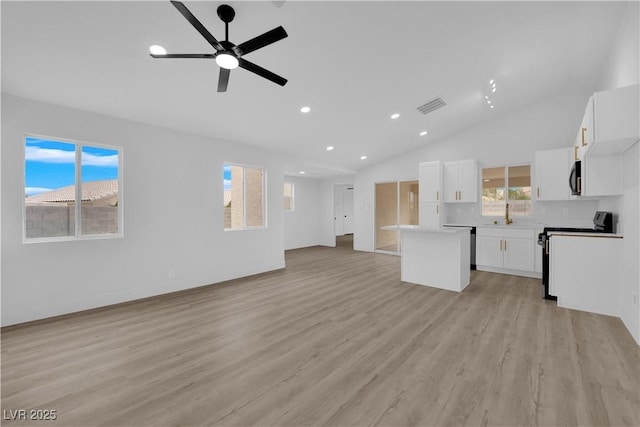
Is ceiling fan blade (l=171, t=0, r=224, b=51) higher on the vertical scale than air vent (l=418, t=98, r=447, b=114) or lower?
lower

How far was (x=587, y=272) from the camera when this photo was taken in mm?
3504

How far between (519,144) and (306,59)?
514 cm

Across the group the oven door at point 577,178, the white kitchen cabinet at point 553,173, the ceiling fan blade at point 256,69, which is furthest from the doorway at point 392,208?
the ceiling fan blade at point 256,69

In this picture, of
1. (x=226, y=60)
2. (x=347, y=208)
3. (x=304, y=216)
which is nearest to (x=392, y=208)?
(x=304, y=216)

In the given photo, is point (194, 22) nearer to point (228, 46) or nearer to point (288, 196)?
point (228, 46)

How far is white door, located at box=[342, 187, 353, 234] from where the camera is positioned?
11.9 m

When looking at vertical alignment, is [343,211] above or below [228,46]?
below

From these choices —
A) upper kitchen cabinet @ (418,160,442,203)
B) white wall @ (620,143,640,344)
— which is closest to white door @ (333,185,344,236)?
upper kitchen cabinet @ (418,160,442,203)

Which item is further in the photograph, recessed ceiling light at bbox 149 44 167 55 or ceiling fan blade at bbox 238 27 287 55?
recessed ceiling light at bbox 149 44 167 55

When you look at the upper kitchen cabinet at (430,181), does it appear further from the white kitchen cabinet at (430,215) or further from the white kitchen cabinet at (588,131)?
the white kitchen cabinet at (588,131)

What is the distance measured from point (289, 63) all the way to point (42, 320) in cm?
422

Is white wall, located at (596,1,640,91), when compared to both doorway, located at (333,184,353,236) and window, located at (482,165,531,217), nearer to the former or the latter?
window, located at (482,165,531,217)

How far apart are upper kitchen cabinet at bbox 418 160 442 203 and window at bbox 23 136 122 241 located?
19.7ft

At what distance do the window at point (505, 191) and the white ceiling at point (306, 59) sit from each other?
1515 mm
